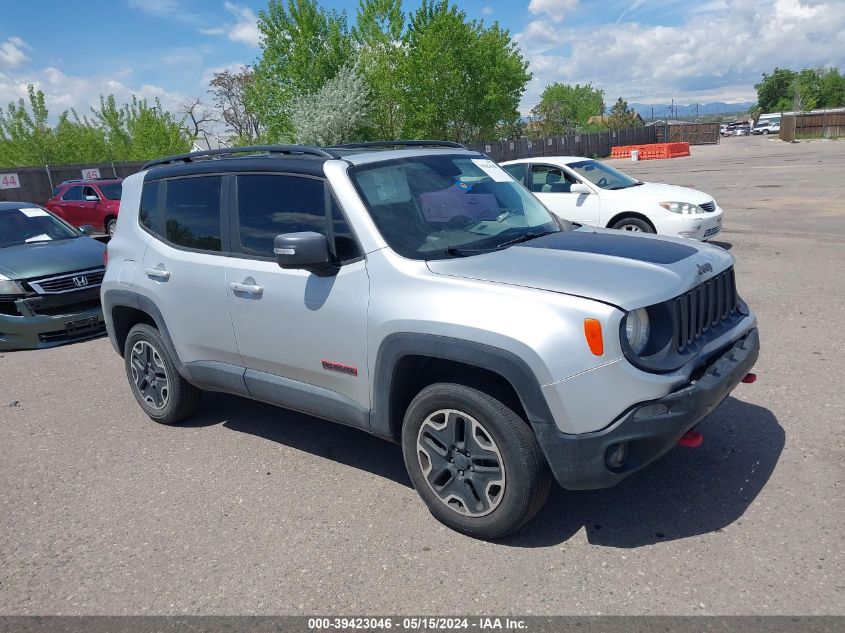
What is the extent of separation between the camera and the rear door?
14.2ft

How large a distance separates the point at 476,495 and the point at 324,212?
5.67ft

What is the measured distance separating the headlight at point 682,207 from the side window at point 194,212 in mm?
7263

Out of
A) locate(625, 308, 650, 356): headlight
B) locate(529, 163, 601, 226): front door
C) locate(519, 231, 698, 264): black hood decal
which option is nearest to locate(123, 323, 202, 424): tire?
locate(519, 231, 698, 264): black hood decal

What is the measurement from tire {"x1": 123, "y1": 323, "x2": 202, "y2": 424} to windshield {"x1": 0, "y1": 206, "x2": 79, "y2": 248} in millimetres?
4559

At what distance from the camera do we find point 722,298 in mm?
3660

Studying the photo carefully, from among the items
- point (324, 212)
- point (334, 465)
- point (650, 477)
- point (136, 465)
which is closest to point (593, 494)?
point (650, 477)

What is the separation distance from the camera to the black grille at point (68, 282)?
25.1 ft

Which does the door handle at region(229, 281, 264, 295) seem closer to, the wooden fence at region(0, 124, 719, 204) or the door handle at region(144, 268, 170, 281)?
the door handle at region(144, 268, 170, 281)

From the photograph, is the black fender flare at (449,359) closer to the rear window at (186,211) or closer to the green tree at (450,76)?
the rear window at (186,211)

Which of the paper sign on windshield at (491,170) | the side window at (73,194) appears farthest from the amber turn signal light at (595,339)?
the side window at (73,194)

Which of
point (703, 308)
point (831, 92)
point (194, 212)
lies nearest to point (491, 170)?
point (703, 308)

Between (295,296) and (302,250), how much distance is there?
423 millimetres

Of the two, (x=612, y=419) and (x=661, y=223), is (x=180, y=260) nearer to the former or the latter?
(x=612, y=419)

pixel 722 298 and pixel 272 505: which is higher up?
pixel 722 298
